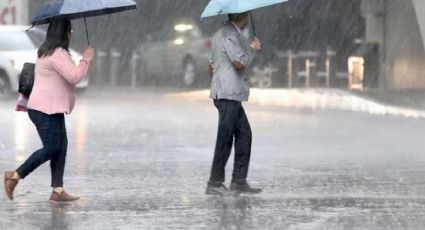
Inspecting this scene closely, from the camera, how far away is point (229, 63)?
29.1 ft

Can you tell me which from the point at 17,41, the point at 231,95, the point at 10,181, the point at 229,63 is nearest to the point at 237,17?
the point at 229,63


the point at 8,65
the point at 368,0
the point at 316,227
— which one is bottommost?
the point at 316,227

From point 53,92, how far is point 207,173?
2.61m

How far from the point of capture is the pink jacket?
8242mm

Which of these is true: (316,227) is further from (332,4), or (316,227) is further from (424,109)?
(332,4)

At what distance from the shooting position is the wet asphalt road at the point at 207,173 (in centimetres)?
781

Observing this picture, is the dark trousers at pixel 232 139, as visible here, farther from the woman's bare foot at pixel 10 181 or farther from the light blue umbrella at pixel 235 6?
the woman's bare foot at pixel 10 181

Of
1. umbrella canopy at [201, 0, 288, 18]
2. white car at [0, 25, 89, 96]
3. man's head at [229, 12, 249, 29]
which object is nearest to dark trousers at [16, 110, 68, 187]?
umbrella canopy at [201, 0, 288, 18]

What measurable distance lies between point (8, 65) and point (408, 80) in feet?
28.5

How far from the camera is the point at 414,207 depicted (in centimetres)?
834

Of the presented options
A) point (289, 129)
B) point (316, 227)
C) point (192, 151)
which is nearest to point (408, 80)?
point (289, 129)

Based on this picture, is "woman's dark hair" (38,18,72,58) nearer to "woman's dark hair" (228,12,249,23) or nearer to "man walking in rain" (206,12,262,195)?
"man walking in rain" (206,12,262,195)

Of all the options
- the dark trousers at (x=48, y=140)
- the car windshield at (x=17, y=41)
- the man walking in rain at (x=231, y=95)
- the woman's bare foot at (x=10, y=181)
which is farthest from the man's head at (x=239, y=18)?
the car windshield at (x=17, y=41)

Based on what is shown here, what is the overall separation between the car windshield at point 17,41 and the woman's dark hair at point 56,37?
13361 mm
